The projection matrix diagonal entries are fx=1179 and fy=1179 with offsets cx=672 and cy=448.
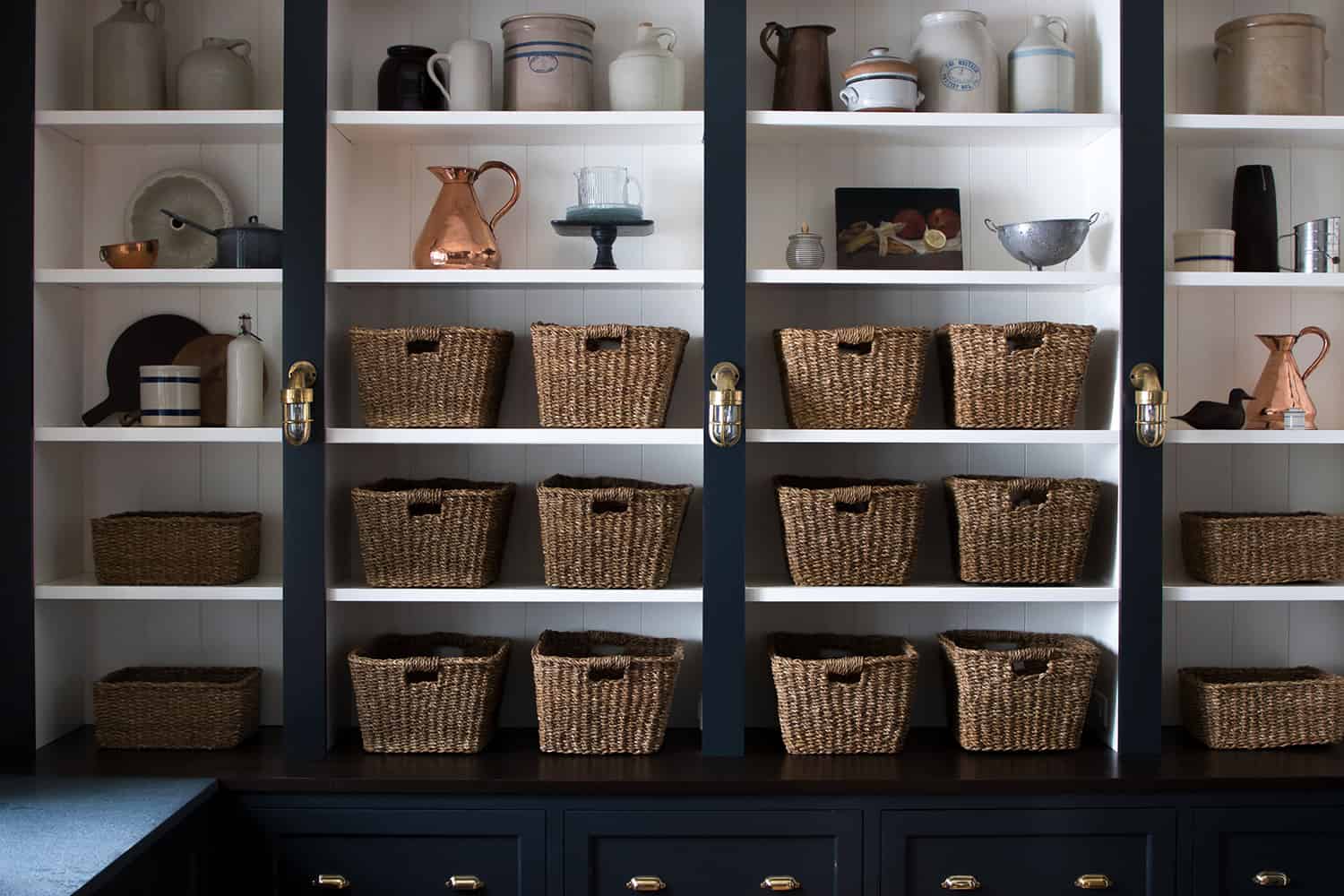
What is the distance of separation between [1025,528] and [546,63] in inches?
62.1

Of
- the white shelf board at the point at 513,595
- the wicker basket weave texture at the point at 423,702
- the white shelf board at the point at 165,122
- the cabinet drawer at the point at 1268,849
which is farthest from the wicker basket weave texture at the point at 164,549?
the cabinet drawer at the point at 1268,849

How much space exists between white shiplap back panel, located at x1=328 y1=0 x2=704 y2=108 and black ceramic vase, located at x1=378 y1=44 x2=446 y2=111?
150 millimetres

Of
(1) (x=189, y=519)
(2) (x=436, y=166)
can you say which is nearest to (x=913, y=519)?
(2) (x=436, y=166)

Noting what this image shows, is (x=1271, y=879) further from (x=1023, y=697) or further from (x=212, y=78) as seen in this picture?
(x=212, y=78)

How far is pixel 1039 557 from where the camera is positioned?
2736 mm

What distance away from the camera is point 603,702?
8.81 ft

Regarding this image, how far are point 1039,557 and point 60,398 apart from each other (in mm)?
2381

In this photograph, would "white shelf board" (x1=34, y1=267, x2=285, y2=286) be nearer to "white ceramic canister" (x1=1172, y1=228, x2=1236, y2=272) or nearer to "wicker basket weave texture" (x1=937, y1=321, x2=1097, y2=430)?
"wicker basket weave texture" (x1=937, y1=321, x2=1097, y2=430)

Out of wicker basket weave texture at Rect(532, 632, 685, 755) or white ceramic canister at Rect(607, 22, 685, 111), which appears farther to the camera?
white ceramic canister at Rect(607, 22, 685, 111)

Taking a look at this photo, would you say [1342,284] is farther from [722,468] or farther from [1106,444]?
[722,468]

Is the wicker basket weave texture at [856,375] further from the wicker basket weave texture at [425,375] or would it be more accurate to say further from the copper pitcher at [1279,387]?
the copper pitcher at [1279,387]

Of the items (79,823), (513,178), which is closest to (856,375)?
(513,178)

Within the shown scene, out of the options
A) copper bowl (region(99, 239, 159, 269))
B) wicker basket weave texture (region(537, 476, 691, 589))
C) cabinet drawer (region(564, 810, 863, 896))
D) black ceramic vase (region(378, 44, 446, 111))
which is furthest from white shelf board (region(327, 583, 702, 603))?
black ceramic vase (region(378, 44, 446, 111))

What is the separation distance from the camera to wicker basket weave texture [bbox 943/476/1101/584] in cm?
272
